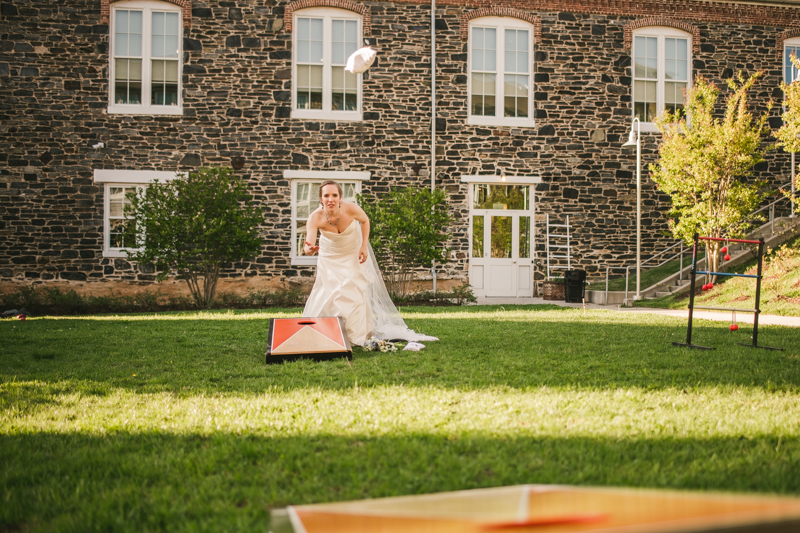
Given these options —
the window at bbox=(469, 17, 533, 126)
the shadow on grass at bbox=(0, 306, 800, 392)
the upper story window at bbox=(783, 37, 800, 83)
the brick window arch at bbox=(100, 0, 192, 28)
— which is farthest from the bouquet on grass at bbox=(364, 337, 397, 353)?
the upper story window at bbox=(783, 37, 800, 83)

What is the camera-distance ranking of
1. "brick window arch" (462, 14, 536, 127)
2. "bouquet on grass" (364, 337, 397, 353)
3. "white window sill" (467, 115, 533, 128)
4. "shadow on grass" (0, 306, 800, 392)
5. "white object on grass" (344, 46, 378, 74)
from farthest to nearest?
"brick window arch" (462, 14, 536, 127) → "white window sill" (467, 115, 533, 128) → "white object on grass" (344, 46, 378, 74) → "bouquet on grass" (364, 337, 397, 353) → "shadow on grass" (0, 306, 800, 392)

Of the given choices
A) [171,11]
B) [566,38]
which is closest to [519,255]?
[566,38]

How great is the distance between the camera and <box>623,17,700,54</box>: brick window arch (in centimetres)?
1547

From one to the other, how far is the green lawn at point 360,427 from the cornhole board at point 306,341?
162 millimetres

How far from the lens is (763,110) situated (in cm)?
1600

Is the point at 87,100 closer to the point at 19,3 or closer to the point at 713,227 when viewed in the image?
the point at 19,3

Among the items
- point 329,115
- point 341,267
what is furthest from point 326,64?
point 341,267

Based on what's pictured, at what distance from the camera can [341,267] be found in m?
6.26

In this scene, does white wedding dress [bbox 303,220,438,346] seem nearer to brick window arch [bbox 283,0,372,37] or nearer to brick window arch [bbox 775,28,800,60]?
brick window arch [bbox 283,0,372,37]

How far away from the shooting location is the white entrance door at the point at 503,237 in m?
15.2

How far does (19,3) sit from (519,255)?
14261mm

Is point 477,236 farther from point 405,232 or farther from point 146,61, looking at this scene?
point 146,61

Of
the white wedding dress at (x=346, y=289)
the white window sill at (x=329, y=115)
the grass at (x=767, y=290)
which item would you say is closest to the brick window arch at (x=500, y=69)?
the white window sill at (x=329, y=115)

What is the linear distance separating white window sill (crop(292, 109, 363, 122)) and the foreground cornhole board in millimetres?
14040
